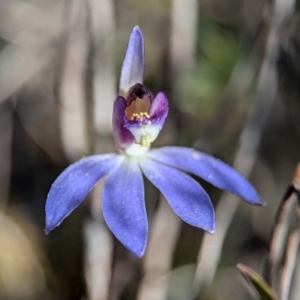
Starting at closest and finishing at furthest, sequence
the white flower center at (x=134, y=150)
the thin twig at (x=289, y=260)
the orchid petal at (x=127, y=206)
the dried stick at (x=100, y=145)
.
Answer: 1. the orchid petal at (x=127, y=206)
2. the thin twig at (x=289, y=260)
3. the white flower center at (x=134, y=150)
4. the dried stick at (x=100, y=145)

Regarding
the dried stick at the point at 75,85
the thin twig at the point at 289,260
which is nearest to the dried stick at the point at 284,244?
the thin twig at the point at 289,260

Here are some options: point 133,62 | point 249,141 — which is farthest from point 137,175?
point 249,141

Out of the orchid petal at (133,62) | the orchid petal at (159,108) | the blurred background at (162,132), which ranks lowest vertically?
the blurred background at (162,132)

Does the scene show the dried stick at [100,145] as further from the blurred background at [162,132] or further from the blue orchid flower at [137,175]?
the blue orchid flower at [137,175]

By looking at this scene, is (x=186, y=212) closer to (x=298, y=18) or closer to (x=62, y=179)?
(x=62, y=179)

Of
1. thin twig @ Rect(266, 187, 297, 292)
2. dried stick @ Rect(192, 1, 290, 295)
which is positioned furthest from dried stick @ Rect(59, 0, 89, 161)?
thin twig @ Rect(266, 187, 297, 292)

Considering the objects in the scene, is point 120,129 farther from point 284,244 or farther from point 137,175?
point 284,244

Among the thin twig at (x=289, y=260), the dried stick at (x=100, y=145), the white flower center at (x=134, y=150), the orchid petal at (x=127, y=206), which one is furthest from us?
the dried stick at (x=100, y=145)

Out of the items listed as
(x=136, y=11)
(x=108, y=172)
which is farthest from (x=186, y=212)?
(x=136, y=11)

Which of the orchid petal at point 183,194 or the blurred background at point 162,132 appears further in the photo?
the blurred background at point 162,132
